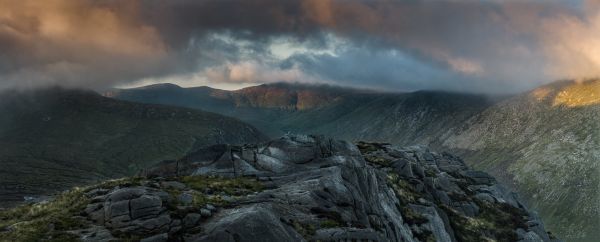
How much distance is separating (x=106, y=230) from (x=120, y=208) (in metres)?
2.94

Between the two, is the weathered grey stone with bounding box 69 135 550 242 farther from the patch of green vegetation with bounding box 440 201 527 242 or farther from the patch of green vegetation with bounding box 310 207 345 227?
the patch of green vegetation with bounding box 440 201 527 242

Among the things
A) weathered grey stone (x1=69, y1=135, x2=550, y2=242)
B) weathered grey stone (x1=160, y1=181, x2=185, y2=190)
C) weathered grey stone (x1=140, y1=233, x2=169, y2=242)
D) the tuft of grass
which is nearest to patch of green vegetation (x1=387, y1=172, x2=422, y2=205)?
weathered grey stone (x1=69, y1=135, x2=550, y2=242)

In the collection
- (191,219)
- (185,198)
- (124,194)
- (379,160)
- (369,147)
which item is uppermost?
(124,194)

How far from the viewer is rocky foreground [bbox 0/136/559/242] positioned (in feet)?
133

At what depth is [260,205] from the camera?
45000 mm

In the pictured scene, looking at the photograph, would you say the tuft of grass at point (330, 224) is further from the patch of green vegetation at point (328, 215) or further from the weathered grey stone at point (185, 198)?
the weathered grey stone at point (185, 198)

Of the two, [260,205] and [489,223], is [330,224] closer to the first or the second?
→ [260,205]

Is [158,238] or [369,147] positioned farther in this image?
[369,147]

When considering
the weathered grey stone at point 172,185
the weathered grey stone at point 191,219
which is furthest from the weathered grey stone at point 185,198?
the weathered grey stone at point 172,185

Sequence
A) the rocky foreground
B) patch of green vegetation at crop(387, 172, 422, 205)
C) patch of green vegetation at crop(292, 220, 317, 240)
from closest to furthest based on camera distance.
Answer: the rocky foreground < patch of green vegetation at crop(292, 220, 317, 240) < patch of green vegetation at crop(387, 172, 422, 205)

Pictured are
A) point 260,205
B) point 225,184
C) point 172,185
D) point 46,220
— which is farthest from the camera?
point 225,184

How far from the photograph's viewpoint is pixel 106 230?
39.8 meters

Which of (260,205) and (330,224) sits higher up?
(260,205)

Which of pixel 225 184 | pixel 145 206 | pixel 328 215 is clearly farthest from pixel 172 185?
pixel 328 215
